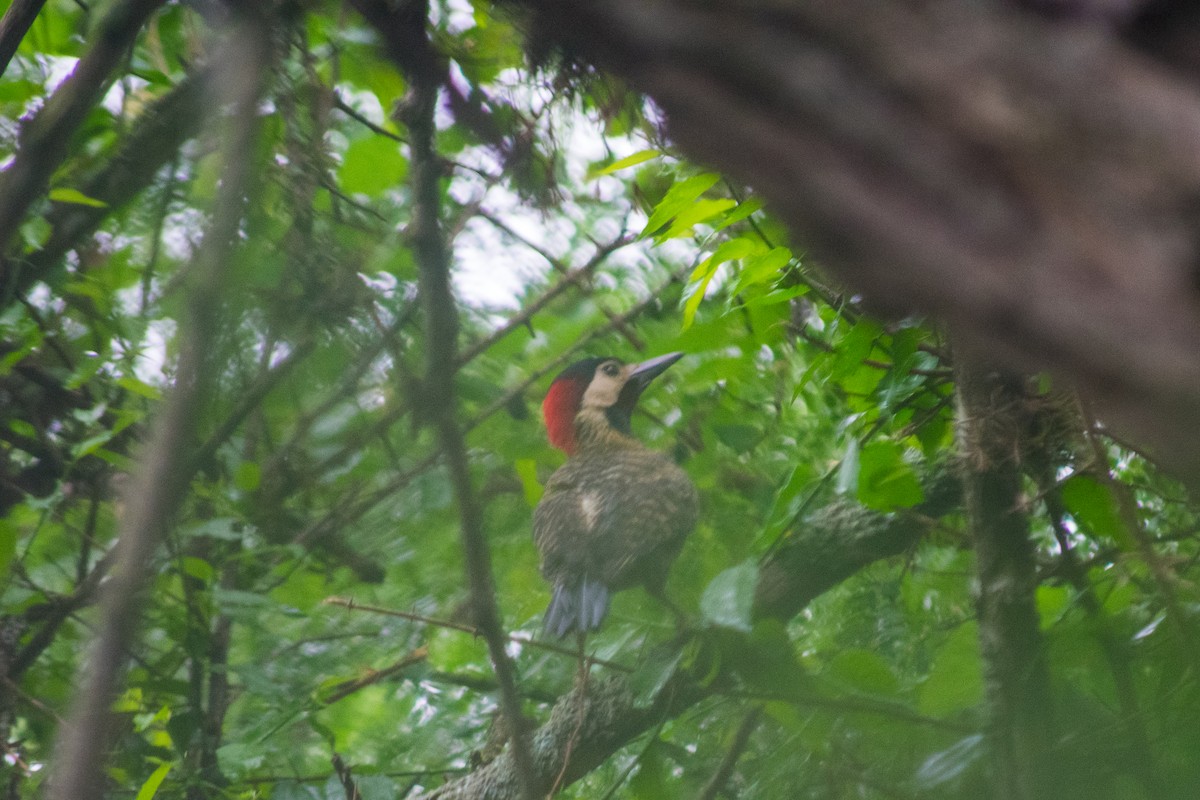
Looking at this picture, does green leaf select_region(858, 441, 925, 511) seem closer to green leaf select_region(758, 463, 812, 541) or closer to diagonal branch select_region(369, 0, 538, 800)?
green leaf select_region(758, 463, 812, 541)

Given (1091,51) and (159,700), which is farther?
(159,700)

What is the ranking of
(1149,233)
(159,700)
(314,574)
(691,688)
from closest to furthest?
(1149,233) < (691,688) < (159,700) < (314,574)

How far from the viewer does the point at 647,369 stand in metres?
2.36

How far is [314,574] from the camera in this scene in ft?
7.06

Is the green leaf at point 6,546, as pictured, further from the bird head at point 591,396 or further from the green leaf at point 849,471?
the green leaf at point 849,471

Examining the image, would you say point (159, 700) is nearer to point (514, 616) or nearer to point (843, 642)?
point (514, 616)

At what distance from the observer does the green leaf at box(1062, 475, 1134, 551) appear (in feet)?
4.03

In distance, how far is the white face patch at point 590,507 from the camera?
6.50 feet

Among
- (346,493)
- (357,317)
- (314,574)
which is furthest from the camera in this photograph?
(314,574)

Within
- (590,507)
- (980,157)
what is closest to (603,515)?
(590,507)

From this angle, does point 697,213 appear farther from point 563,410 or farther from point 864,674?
point 563,410

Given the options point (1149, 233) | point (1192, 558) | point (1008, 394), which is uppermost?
point (1008, 394)

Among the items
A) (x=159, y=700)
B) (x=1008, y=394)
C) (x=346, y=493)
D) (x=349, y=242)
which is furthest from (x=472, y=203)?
(x=159, y=700)

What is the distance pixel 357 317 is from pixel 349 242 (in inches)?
10.6
